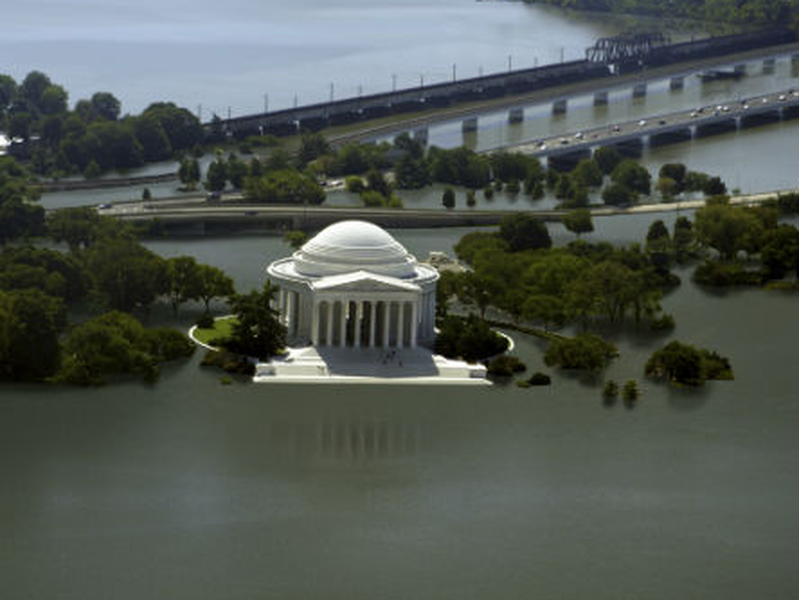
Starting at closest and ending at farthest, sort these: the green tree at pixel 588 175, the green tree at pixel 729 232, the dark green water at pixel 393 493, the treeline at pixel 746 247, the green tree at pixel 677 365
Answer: the dark green water at pixel 393 493 < the green tree at pixel 677 365 < the treeline at pixel 746 247 < the green tree at pixel 729 232 < the green tree at pixel 588 175

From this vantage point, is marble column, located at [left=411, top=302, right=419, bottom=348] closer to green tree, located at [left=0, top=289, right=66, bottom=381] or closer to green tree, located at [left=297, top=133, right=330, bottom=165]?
green tree, located at [left=0, top=289, right=66, bottom=381]

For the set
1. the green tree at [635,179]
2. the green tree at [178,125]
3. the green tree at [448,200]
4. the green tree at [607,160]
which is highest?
the green tree at [178,125]

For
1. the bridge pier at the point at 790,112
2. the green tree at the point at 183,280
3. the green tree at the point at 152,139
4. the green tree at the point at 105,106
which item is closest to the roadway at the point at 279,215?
the green tree at the point at 183,280

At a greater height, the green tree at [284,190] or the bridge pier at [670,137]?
the bridge pier at [670,137]

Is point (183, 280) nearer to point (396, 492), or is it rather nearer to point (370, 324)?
point (370, 324)

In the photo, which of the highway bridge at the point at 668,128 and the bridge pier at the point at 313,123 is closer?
the highway bridge at the point at 668,128

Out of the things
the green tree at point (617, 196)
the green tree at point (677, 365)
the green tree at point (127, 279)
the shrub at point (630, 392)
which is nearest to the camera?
the shrub at point (630, 392)

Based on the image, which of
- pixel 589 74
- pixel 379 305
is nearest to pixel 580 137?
pixel 589 74

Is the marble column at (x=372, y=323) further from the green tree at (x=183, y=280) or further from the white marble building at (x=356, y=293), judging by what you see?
the green tree at (x=183, y=280)

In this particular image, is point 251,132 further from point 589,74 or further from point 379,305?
point 379,305
